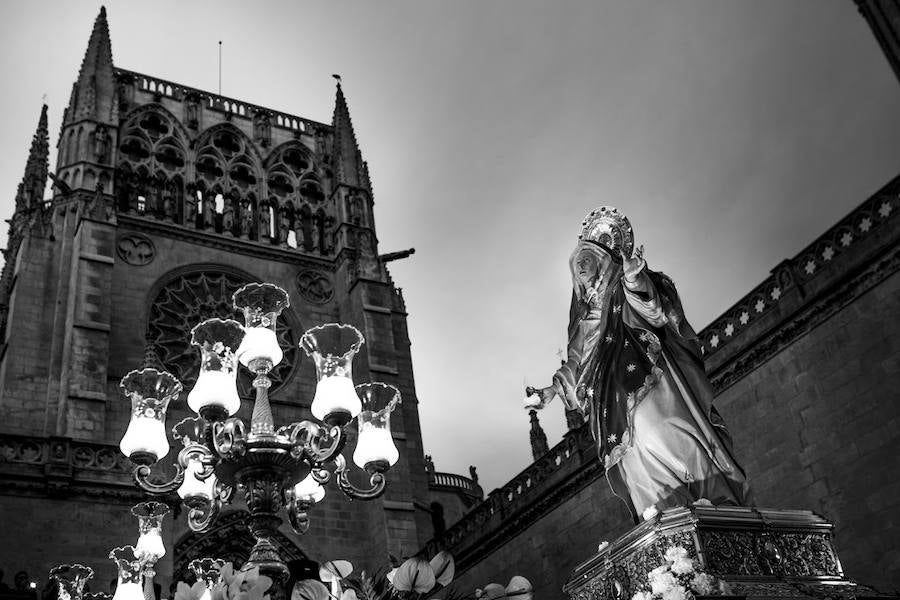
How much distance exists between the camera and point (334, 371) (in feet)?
22.7

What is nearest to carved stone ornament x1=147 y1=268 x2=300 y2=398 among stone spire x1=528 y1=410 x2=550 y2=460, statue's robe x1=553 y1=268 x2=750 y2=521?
stone spire x1=528 y1=410 x2=550 y2=460

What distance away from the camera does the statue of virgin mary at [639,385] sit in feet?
13.8

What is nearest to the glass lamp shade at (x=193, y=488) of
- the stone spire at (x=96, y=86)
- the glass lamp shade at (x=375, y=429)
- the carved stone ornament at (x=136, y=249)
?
the glass lamp shade at (x=375, y=429)

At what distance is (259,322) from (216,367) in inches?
18.5

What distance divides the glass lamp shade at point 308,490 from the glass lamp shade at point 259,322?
136cm

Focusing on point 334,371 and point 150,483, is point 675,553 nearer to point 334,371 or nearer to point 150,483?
point 334,371

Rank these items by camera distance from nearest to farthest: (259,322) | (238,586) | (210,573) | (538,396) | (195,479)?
(238,586)
(538,396)
(210,573)
(259,322)
(195,479)

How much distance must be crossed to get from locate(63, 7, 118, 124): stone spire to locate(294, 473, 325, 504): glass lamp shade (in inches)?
626

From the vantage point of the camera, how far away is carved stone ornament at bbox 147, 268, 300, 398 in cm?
1966

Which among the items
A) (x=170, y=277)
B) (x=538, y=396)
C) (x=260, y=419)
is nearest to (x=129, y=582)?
(x=260, y=419)

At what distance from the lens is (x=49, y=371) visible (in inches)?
681

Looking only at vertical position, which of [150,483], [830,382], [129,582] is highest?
[830,382]

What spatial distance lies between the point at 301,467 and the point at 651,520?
372cm

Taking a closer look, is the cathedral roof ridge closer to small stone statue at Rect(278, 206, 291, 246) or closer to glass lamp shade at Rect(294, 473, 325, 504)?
small stone statue at Rect(278, 206, 291, 246)
